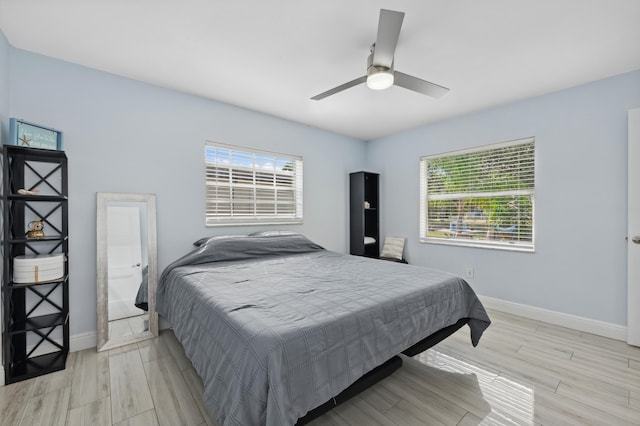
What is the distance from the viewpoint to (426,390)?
74.8 inches

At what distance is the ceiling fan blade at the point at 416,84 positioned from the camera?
2084 millimetres

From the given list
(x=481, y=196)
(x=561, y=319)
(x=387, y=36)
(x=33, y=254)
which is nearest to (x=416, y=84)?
(x=387, y=36)

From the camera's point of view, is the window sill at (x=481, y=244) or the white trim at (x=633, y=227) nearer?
the white trim at (x=633, y=227)

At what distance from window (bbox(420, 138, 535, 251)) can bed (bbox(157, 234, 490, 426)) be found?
1614 mm

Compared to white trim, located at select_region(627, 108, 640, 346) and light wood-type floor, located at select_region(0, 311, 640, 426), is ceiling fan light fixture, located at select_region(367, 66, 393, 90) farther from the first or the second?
white trim, located at select_region(627, 108, 640, 346)

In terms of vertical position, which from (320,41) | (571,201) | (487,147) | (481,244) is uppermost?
(320,41)

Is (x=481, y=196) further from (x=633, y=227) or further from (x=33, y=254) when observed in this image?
(x=33, y=254)

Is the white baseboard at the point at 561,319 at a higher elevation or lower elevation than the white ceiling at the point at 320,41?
lower

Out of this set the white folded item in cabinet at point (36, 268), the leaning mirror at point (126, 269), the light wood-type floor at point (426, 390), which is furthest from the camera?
the leaning mirror at point (126, 269)

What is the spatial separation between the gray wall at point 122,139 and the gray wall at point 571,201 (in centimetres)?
307

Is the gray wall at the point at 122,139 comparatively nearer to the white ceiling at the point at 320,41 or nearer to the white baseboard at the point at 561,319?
the white ceiling at the point at 320,41

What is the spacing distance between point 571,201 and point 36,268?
486cm

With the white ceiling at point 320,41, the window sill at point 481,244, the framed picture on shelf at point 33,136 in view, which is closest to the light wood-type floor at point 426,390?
the window sill at point 481,244

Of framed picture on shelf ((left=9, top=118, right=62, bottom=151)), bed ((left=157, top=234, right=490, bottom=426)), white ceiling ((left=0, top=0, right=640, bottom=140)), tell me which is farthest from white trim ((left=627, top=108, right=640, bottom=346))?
framed picture on shelf ((left=9, top=118, right=62, bottom=151))
